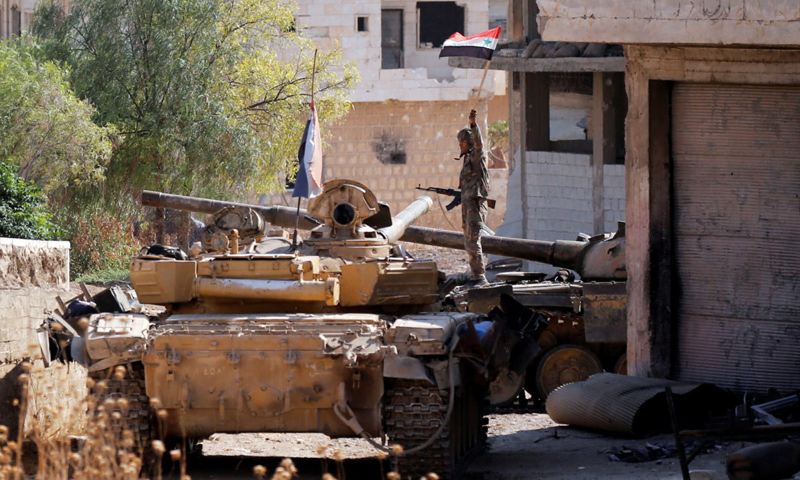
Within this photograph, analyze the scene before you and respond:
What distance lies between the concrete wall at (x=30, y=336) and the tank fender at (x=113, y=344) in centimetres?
117

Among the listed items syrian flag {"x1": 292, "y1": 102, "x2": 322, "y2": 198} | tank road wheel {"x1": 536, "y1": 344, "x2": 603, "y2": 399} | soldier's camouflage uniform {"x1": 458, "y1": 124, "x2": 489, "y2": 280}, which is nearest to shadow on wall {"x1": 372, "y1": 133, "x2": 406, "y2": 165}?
soldier's camouflage uniform {"x1": 458, "y1": 124, "x2": 489, "y2": 280}

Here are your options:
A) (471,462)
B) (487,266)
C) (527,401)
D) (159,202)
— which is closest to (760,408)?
(471,462)

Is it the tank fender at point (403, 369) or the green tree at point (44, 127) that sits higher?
the green tree at point (44, 127)

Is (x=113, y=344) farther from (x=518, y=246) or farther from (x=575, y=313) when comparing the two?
(x=518, y=246)

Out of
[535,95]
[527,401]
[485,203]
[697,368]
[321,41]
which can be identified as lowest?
[527,401]

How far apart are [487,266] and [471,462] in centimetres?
924

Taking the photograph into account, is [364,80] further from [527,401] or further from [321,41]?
[527,401]

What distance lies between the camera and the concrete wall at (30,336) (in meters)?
11.0

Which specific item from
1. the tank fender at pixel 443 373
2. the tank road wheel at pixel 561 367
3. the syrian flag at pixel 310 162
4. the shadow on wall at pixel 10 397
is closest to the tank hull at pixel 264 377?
the tank fender at pixel 443 373

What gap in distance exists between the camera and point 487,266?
19562mm

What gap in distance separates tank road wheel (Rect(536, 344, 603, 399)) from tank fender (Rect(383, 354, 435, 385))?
506cm

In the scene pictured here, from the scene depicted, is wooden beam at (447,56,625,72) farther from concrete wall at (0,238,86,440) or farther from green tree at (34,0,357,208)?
concrete wall at (0,238,86,440)

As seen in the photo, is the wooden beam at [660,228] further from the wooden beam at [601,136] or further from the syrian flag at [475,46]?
the wooden beam at [601,136]

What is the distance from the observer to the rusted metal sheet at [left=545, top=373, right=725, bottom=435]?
380 inches
